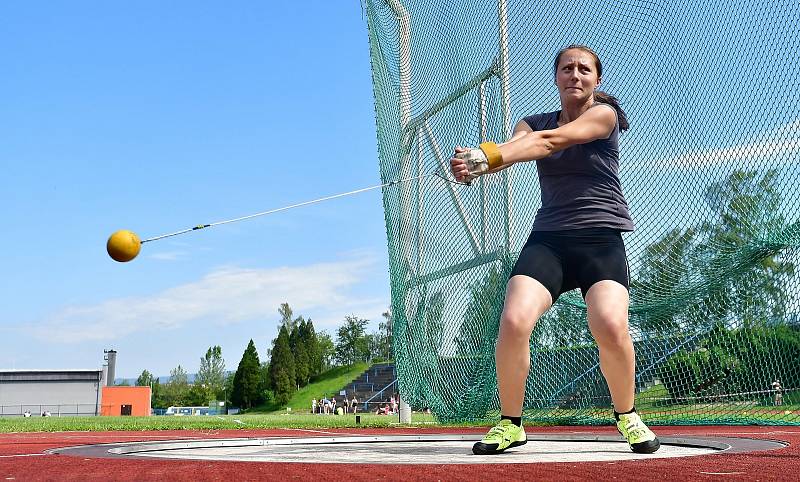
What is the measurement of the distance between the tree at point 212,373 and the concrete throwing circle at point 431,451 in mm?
81549

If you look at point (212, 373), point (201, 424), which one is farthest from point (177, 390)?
point (201, 424)

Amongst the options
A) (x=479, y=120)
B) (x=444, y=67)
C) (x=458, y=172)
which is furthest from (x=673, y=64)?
(x=458, y=172)

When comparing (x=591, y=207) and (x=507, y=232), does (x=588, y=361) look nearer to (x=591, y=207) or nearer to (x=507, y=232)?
(x=507, y=232)

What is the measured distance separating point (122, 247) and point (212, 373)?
8586 cm

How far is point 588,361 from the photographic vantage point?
27.5ft

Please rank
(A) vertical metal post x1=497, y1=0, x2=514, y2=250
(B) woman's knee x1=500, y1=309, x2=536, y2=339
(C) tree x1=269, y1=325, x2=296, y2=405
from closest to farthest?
(B) woman's knee x1=500, y1=309, x2=536, y2=339, (A) vertical metal post x1=497, y1=0, x2=514, y2=250, (C) tree x1=269, y1=325, x2=296, y2=405

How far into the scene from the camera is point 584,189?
12.0ft

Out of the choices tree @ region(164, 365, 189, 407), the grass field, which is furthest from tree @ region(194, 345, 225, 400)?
the grass field

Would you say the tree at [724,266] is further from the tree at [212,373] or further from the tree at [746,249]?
the tree at [212,373]

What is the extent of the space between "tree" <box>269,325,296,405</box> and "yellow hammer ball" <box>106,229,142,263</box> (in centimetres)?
5610

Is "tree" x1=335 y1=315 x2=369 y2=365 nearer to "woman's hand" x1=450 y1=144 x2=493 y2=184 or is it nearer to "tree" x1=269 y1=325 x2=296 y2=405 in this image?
"tree" x1=269 y1=325 x2=296 y2=405

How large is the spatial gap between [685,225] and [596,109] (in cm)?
383

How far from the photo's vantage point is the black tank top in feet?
11.9

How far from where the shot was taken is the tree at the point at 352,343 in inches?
3290
